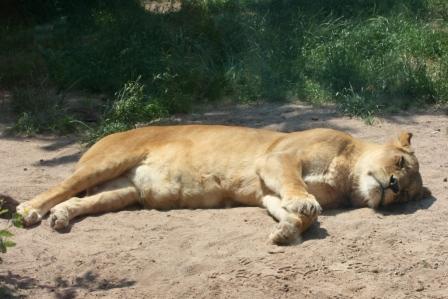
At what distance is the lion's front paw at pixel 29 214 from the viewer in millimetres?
6586

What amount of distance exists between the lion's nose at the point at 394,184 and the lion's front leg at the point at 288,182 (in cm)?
64

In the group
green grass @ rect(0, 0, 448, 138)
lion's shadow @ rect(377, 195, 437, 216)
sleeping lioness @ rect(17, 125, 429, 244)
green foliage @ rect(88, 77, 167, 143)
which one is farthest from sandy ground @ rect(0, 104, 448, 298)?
green grass @ rect(0, 0, 448, 138)

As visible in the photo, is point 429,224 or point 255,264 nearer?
point 255,264

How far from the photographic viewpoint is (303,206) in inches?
237

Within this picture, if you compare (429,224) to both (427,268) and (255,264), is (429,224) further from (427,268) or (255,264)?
(255,264)

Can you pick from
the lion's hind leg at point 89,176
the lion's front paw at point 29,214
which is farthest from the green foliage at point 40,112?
the lion's front paw at point 29,214

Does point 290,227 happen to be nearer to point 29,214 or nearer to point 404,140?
point 404,140

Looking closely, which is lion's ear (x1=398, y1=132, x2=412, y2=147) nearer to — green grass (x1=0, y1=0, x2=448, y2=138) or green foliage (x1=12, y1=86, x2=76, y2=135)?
green grass (x1=0, y1=0, x2=448, y2=138)

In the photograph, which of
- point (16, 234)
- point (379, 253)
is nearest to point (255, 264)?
point (379, 253)

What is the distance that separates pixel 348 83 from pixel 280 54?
1.46 m

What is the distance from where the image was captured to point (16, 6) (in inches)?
539

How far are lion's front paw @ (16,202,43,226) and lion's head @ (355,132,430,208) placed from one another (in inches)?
98.9

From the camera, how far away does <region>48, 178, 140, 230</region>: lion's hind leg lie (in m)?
6.70

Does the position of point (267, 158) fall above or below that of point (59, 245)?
above
